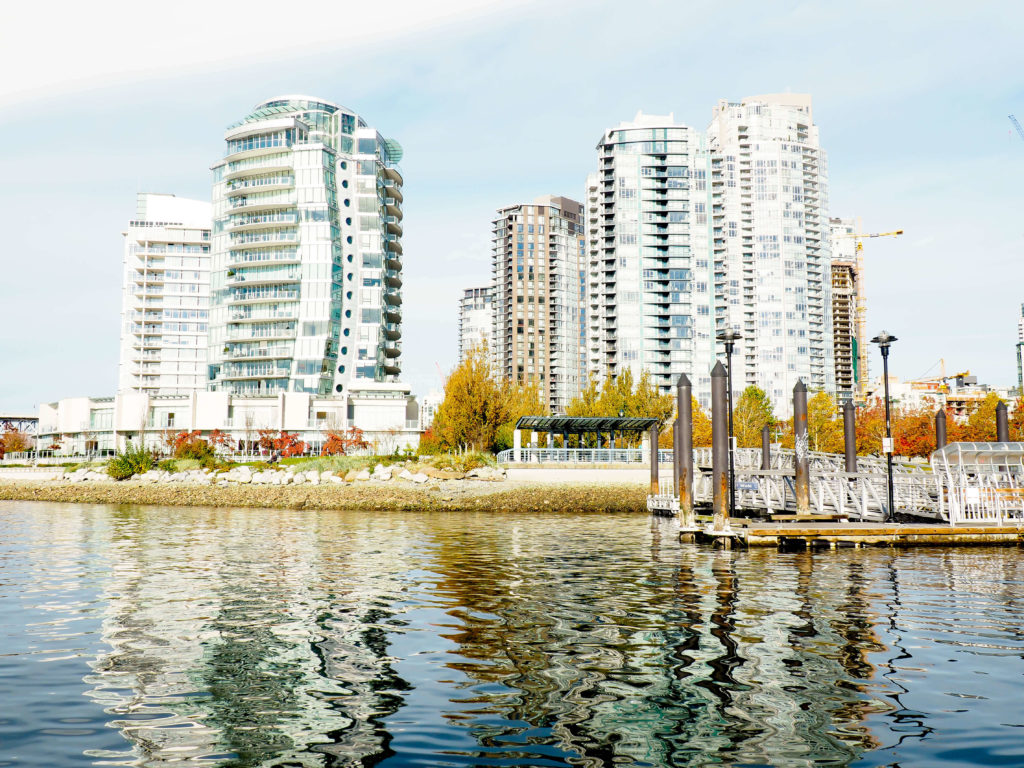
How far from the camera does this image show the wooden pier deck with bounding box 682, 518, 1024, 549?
87.5 ft

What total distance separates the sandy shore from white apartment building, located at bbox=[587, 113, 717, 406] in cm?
8592

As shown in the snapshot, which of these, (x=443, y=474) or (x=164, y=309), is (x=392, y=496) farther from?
(x=164, y=309)

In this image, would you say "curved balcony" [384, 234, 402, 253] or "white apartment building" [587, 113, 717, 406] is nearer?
"curved balcony" [384, 234, 402, 253]

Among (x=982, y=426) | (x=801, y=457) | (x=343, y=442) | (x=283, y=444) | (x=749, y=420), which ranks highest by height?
(x=749, y=420)

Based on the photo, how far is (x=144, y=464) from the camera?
69875mm

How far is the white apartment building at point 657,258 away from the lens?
137 metres

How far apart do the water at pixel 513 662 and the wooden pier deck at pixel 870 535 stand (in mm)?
3465

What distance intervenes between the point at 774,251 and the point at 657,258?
1396 inches

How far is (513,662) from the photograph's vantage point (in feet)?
37.2

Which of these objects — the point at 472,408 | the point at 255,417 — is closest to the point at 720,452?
the point at 472,408

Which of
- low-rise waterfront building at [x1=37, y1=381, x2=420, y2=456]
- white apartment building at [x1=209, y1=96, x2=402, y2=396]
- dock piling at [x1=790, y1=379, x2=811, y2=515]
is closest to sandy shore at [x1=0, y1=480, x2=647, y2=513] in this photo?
dock piling at [x1=790, y1=379, x2=811, y2=515]

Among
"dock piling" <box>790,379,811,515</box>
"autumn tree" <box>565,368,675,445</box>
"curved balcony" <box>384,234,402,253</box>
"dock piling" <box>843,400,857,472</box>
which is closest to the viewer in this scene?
"dock piling" <box>790,379,811,515</box>

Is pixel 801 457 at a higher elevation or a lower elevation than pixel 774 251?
lower

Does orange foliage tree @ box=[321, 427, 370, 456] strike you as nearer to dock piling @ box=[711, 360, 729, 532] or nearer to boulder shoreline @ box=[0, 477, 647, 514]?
boulder shoreline @ box=[0, 477, 647, 514]
